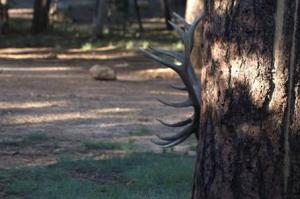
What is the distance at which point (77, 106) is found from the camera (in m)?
12.7

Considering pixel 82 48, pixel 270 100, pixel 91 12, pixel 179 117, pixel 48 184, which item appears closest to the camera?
pixel 270 100

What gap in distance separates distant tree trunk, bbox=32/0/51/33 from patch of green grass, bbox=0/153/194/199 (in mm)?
19768

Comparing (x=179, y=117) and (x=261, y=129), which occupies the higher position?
(x=261, y=129)

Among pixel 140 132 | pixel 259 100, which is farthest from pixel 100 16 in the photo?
pixel 259 100

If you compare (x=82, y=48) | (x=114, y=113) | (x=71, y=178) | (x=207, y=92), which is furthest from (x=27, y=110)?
(x=82, y=48)

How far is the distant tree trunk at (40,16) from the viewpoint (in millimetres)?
27703

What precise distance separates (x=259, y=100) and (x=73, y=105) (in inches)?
346

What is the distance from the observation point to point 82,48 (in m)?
23.3

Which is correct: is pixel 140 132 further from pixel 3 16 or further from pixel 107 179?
pixel 3 16

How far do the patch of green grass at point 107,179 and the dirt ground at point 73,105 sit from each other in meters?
0.65

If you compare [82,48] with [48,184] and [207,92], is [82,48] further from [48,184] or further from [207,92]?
[207,92]

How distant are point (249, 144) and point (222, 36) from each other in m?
0.63

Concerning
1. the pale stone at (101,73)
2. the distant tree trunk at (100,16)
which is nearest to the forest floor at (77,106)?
the pale stone at (101,73)

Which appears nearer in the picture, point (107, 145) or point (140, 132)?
point (107, 145)
